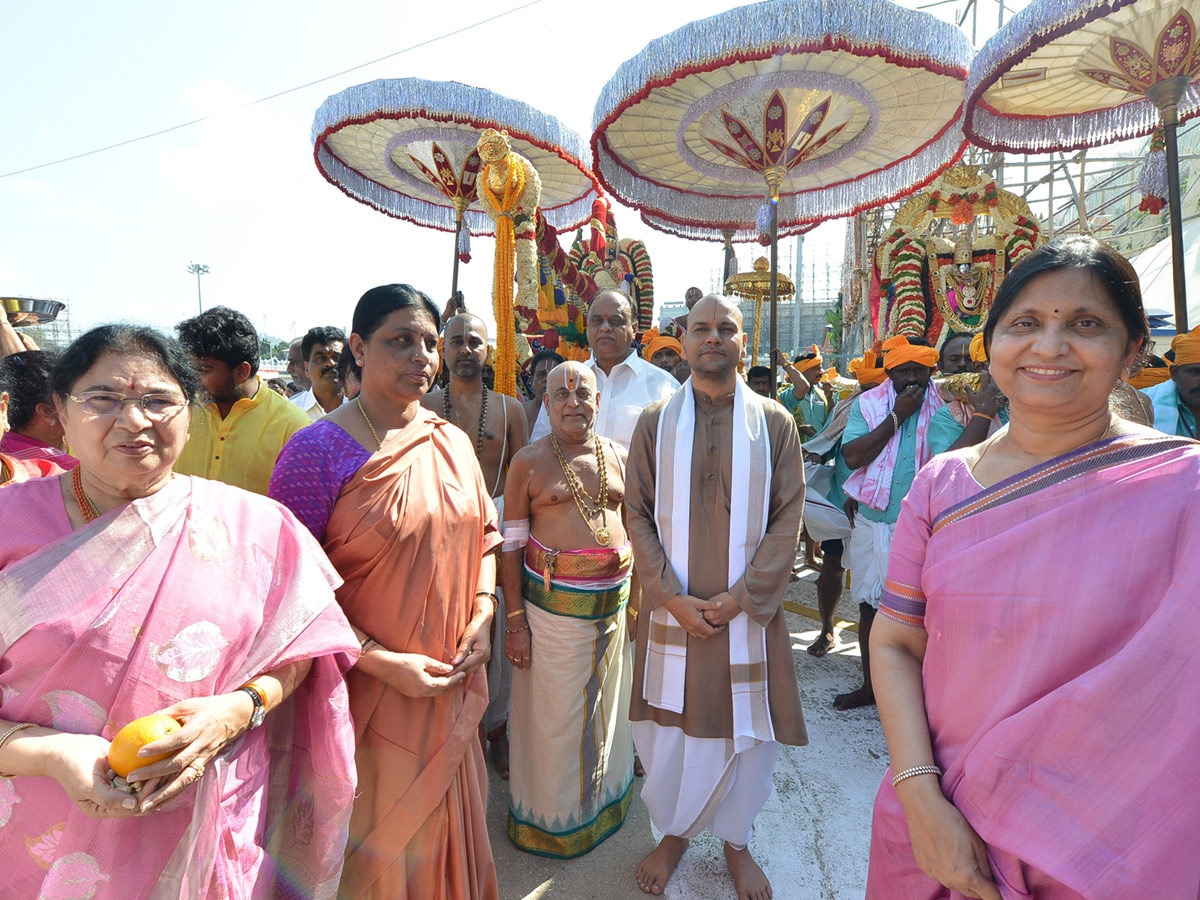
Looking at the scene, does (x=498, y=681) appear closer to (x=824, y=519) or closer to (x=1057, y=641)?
(x=824, y=519)

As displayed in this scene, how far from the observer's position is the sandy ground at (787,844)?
2459mm

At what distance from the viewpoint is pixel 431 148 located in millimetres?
7617

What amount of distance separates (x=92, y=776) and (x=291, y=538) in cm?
60

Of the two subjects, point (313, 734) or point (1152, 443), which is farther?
point (313, 734)

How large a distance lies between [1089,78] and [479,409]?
6.24 meters

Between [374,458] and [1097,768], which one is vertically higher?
[374,458]

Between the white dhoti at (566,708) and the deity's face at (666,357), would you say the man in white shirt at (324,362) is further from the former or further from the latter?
the deity's face at (666,357)

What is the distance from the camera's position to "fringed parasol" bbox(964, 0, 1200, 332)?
4402 millimetres

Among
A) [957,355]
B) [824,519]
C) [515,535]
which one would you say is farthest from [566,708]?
[957,355]

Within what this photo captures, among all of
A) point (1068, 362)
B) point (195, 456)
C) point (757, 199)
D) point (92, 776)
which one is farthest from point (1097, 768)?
point (757, 199)

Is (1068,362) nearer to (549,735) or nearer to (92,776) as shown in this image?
(92,776)

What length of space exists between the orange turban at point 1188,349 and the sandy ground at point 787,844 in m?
2.51

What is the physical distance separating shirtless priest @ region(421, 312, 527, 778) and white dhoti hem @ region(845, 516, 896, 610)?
2.22 meters

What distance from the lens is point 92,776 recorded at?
1.19m
